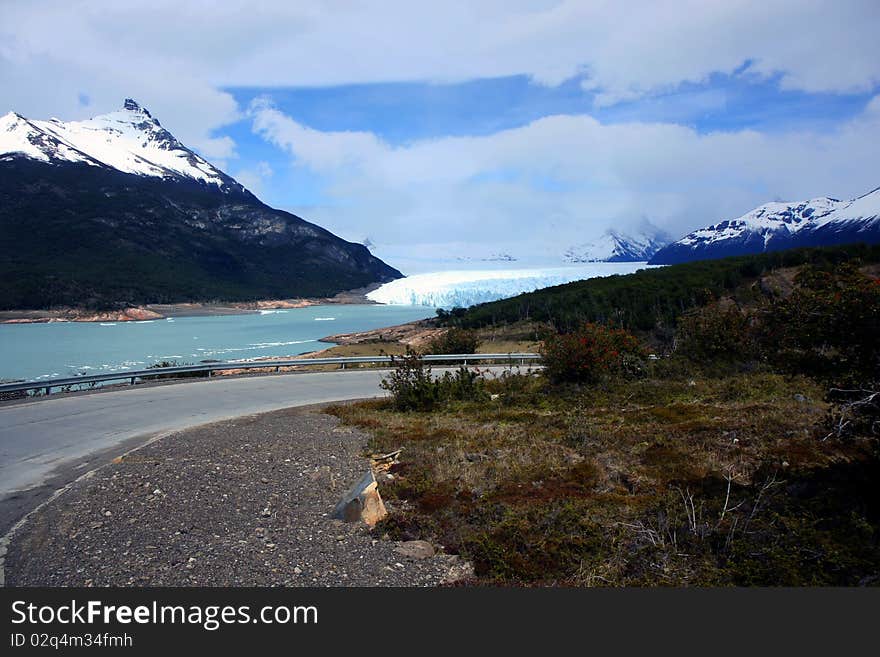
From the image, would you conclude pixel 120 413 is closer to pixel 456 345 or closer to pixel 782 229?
pixel 456 345

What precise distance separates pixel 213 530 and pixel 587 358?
46.3 feet

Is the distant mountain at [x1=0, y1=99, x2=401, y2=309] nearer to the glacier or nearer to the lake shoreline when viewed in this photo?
the lake shoreline

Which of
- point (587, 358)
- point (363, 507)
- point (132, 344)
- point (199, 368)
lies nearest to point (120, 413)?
point (199, 368)

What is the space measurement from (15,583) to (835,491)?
8142mm

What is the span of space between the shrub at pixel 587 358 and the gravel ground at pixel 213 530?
33.9ft

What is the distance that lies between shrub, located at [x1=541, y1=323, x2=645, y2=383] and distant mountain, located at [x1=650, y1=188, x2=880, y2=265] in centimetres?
11831

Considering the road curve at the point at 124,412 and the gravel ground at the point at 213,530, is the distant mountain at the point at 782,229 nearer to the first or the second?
the road curve at the point at 124,412

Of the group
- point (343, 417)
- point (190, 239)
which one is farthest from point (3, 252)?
point (343, 417)

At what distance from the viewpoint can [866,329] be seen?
5.81 meters

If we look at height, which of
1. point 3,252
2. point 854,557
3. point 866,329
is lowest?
point 854,557

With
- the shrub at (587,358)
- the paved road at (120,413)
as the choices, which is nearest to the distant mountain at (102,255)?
the paved road at (120,413)

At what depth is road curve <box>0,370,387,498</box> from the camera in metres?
10.4

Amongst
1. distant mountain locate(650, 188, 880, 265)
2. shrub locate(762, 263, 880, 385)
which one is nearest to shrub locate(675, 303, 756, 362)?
shrub locate(762, 263, 880, 385)

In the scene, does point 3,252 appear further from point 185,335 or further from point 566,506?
point 566,506
